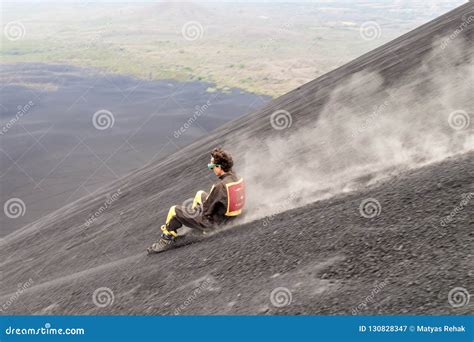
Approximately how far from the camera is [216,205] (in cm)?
759

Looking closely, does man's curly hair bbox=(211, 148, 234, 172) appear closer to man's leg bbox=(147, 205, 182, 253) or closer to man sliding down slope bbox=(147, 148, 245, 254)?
man sliding down slope bbox=(147, 148, 245, 254)

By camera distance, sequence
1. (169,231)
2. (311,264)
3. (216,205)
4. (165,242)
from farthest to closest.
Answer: (165,242), (169,231), (216,205), (311,264)

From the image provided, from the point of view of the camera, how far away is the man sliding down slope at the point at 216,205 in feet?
24.0

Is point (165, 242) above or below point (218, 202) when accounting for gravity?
below

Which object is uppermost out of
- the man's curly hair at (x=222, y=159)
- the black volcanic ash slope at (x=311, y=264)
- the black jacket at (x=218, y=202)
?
the man's curly hair at (x=222, y=159)

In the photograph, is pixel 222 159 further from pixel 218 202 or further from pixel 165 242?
pixel 165 242

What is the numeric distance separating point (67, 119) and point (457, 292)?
71.5 m

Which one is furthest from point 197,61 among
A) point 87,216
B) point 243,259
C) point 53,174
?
point 243,259

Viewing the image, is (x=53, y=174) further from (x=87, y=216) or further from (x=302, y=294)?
(x=302, y=294)

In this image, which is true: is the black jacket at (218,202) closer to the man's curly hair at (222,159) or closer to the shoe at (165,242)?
the man's curly hair at (222,159)

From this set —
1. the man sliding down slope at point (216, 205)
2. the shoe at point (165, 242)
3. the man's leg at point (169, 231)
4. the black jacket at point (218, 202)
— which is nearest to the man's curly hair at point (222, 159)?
the man sliding down slope at point (216, 205)

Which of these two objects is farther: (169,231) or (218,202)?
(169,231)

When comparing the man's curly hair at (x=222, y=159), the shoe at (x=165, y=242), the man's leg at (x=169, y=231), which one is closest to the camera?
the man's curly hair at (x=222, y=159)

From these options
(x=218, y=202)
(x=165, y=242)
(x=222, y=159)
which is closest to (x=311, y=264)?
(x=218, y=202)
